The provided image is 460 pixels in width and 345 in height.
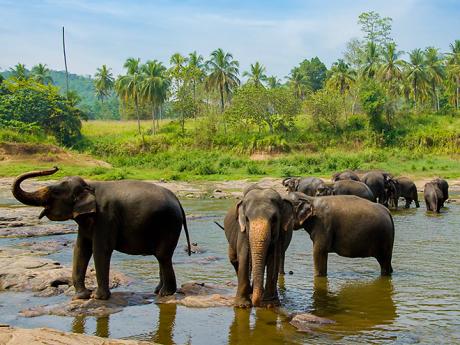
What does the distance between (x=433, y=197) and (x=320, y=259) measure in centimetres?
1360

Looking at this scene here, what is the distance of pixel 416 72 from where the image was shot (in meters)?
64.8

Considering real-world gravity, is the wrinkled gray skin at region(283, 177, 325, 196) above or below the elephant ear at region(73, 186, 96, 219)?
below

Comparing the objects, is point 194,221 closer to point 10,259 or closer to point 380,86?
point 10,259

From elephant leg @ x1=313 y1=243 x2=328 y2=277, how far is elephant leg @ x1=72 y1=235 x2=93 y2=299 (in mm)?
3856

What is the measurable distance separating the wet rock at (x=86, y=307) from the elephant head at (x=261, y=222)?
84.6 inches

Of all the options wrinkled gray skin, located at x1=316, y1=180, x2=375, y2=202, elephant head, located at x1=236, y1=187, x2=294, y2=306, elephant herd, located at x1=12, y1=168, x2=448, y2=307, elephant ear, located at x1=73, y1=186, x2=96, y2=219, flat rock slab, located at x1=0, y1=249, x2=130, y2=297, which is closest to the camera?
elephant head, located at x1=236, y1=187, x2=294, y2=306

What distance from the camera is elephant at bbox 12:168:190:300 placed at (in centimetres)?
885

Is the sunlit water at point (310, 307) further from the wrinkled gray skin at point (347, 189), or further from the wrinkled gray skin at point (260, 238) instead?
the wrinkled gray skin at point (347, 189)

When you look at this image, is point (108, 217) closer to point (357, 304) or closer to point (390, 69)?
point (357, 304)

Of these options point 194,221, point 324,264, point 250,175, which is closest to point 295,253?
point 324,264

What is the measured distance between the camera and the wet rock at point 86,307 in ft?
28.0

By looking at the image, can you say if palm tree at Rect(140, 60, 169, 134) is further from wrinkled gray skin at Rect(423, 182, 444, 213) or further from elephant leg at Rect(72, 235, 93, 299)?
elephant leg at Rect(72, 235, 93, 299)

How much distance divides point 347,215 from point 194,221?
1096cm

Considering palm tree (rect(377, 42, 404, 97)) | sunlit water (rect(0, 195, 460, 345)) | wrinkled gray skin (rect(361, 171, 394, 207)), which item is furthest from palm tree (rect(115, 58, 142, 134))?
sunlit water (rect(0, 195, 460, 345))
